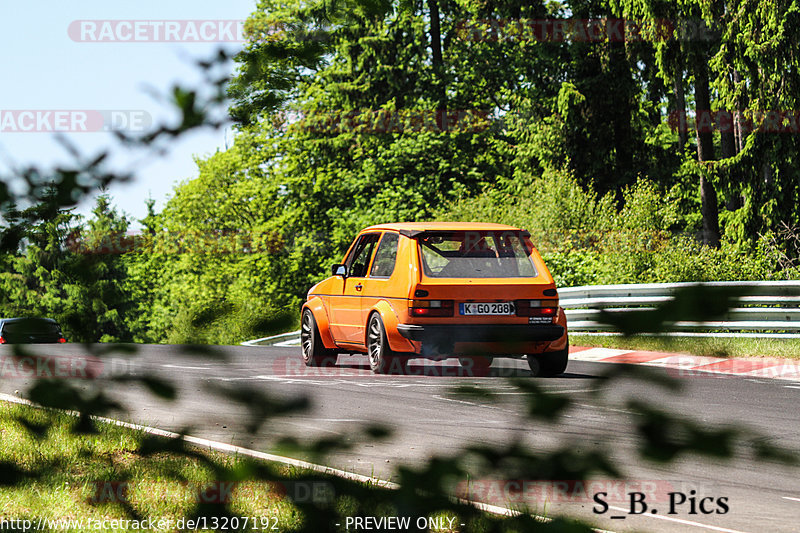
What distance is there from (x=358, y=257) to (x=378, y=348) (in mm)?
1616

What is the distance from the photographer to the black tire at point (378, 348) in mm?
11438

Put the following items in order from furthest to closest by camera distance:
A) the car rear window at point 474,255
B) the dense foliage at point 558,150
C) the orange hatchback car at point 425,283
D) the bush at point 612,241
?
the dense foliage at point 558,150
the bush at point 612,241
the car rear window at point 474,255
the orange hatchback car at point 425,283

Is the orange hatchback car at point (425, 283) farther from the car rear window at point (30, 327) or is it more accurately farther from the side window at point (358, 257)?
the car rear window at point (30, 327)

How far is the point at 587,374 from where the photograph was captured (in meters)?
1.93

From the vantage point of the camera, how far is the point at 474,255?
1130 centimetres

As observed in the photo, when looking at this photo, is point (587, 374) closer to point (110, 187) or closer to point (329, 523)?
point (329, 523)

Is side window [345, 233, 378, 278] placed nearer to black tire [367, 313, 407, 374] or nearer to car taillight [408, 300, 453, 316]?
black tire [367, 313, 407, 374]

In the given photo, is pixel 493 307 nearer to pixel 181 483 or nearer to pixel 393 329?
pixel 393 329

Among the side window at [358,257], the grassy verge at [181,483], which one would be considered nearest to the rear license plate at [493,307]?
the grassy verge at [181,483]

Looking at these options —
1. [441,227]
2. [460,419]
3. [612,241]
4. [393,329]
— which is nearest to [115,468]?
[460,419]

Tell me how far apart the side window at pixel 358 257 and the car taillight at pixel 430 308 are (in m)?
1.51

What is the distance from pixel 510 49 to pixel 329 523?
130 feet

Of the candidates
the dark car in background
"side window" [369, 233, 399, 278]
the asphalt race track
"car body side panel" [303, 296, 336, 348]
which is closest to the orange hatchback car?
"side window" [369, 233, 399, 278]

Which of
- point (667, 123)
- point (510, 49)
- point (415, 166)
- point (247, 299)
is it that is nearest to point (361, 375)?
point (247, 299)
